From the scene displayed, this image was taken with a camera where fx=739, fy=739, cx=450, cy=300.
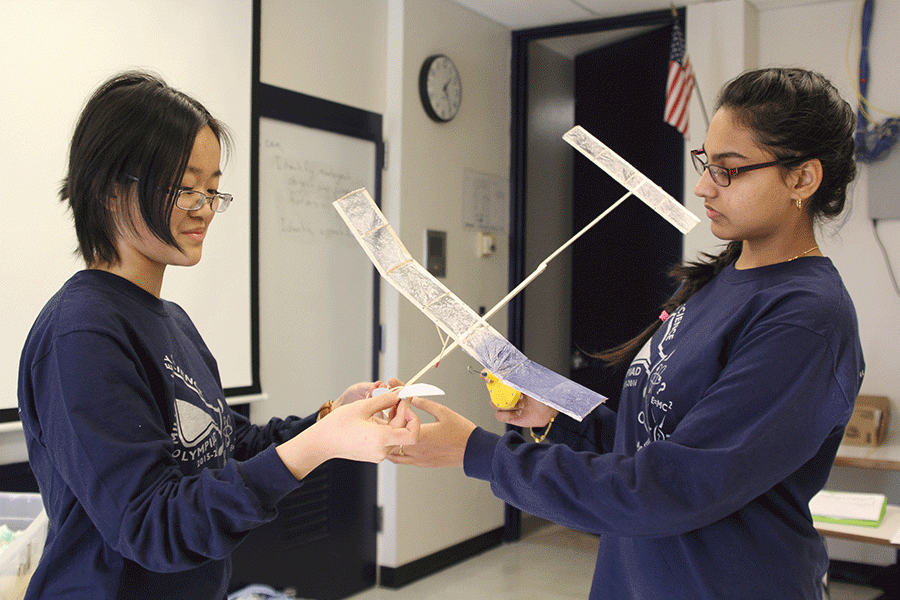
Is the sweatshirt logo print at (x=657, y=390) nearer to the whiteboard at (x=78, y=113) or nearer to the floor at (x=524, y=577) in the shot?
the whiteboard at (x=78, y=113)

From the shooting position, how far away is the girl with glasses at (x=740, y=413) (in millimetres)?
1042

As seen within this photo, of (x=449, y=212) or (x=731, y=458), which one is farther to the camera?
(x=449, y=212)

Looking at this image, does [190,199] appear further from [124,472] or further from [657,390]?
[657,390]

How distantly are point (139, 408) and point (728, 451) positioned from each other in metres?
0.81

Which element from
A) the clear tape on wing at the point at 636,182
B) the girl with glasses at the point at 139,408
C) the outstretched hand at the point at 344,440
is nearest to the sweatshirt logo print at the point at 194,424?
the girl with glasses at the point at 139,408

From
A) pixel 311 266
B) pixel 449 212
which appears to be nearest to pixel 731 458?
pixel 311 266

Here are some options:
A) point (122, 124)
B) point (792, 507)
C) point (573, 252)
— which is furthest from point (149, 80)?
point (573, 252)

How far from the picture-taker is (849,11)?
392cm

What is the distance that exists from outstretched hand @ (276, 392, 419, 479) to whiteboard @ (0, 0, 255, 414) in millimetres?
1525

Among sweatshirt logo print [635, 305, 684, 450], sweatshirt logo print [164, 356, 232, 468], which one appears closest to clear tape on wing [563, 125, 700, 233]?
sweatshirt logo print [635, 305, 684, 450]

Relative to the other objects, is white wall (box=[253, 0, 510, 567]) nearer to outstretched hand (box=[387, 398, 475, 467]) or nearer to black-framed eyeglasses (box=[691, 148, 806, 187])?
outstretched hand (box=[387, 398, 475, 467])

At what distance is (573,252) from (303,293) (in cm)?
222

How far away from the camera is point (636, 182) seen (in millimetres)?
1528

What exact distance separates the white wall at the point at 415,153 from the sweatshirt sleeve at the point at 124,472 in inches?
80.4
